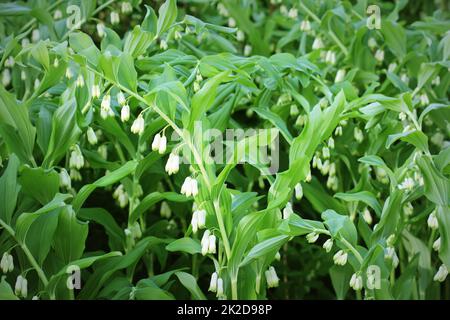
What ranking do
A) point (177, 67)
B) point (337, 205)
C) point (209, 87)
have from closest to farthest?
1. point (209, 87)
2. point (177, 67)
3. point (337, 205)

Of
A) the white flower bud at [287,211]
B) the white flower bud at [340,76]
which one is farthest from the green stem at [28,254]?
the white flower bud at [340,76]

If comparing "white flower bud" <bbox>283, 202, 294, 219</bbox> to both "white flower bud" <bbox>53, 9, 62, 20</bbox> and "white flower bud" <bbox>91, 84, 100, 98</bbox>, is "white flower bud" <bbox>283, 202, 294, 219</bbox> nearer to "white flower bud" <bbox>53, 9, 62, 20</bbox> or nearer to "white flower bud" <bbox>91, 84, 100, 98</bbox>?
"white flower bud" <bbox>91, 84, 100, 98</bbox>

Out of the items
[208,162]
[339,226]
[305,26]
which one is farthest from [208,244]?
[305,26]

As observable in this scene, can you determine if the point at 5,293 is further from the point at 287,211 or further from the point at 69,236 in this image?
the point at 287,211

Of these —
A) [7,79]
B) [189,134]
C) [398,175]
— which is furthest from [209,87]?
[7,79]

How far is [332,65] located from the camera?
270cm

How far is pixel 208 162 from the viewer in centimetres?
178

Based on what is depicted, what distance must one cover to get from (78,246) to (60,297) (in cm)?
17

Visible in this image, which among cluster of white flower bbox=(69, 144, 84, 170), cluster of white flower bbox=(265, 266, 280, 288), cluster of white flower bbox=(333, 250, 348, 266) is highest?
cluster of white flower bbox=(69, 144, 84, 170)

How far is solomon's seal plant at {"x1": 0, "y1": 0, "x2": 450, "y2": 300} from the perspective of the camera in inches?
70.2

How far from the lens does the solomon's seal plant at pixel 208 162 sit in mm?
1783

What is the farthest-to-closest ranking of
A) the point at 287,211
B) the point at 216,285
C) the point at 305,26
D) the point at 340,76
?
1. the point at 305,26
2. the point at 340,76
3. the point at 287,211
4. the point at 216,285

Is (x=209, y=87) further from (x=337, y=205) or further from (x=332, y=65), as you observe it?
(x=332, y=65)

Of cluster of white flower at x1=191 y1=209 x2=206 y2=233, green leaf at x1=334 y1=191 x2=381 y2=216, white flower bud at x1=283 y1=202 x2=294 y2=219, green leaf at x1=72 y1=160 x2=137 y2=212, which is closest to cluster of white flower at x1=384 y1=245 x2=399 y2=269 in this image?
green leaf at x1=334 y1=191 x2=381 y2=216
